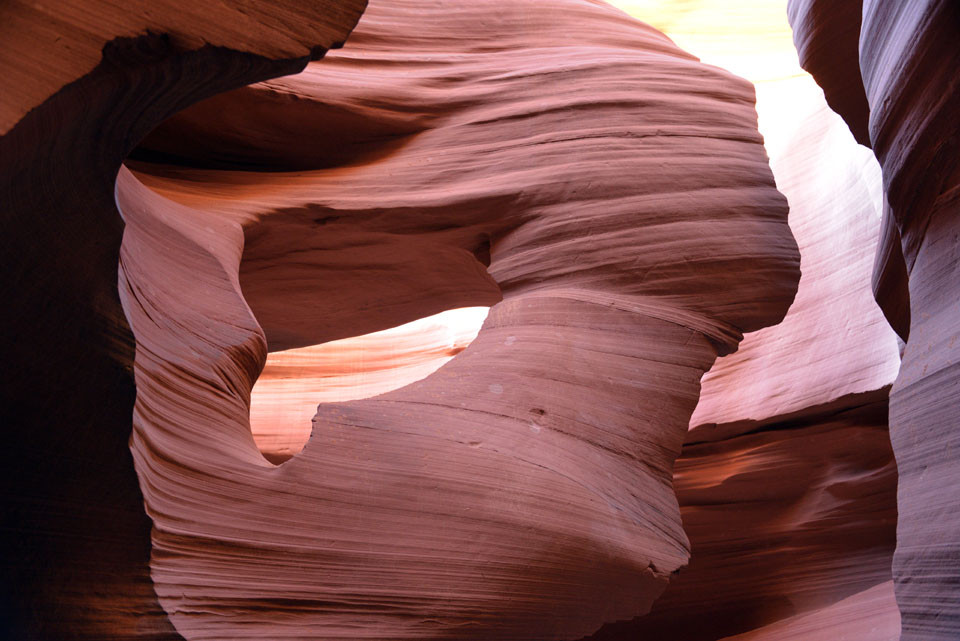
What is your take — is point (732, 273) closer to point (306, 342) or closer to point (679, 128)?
point (679, 128)

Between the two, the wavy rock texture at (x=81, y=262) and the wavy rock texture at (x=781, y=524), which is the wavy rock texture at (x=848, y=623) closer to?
the wavy rock texture at (x=781, y=524)

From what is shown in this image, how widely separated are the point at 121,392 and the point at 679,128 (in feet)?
5.89

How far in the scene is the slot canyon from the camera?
132 cm

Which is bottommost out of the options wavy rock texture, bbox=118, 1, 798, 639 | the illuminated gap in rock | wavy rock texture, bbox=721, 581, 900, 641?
the illuminated gap in rock

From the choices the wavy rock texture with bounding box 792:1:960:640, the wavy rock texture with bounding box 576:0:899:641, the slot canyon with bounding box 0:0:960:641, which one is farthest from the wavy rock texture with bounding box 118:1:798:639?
the wavy rock texture with bounding box 576:0:899:641

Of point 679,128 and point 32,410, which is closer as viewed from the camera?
point 32,410

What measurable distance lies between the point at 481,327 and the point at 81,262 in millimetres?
1304

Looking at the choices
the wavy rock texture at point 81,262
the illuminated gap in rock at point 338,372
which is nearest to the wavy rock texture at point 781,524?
the illuminated gap in rock at point 338,372

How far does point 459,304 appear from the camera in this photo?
311cm

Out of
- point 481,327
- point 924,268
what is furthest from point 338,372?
point 924,268

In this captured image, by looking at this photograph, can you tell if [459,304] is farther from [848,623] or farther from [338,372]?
[848,623]

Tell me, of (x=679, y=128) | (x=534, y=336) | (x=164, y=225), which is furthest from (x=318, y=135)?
(x=679, y=128)

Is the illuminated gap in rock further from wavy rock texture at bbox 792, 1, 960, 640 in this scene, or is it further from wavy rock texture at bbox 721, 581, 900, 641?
wavy rock texture at bbox 792, 1, 960, 640

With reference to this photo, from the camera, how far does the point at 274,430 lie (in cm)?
373
